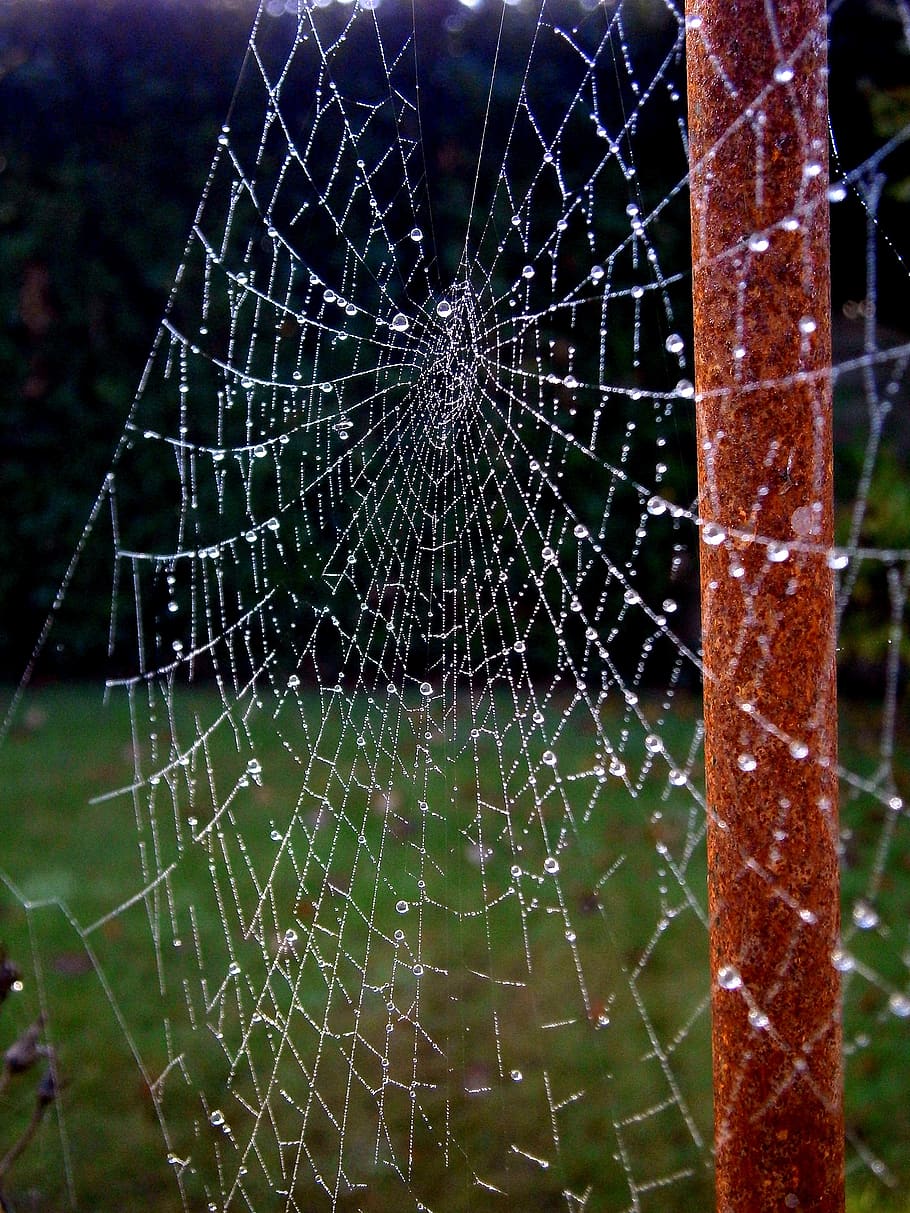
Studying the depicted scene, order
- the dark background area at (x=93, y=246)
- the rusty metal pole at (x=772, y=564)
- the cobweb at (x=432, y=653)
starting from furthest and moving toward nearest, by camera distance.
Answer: the dark background area at (x=93, y=246) < the cobweb at (x=432, y=653) < the rusty metal pole at (x=772, y=564)

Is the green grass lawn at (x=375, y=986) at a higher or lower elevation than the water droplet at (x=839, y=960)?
lower

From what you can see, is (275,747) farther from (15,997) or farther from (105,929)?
(15,997)

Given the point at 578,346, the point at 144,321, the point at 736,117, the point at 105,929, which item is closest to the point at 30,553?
the point at 144,321

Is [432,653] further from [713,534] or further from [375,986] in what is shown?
[713,534]

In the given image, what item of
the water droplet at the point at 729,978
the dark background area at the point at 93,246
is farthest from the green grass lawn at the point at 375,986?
the dark background area at the point at 93,246

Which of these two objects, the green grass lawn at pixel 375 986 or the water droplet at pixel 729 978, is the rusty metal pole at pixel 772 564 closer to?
the water droplet at pixel 729 978
